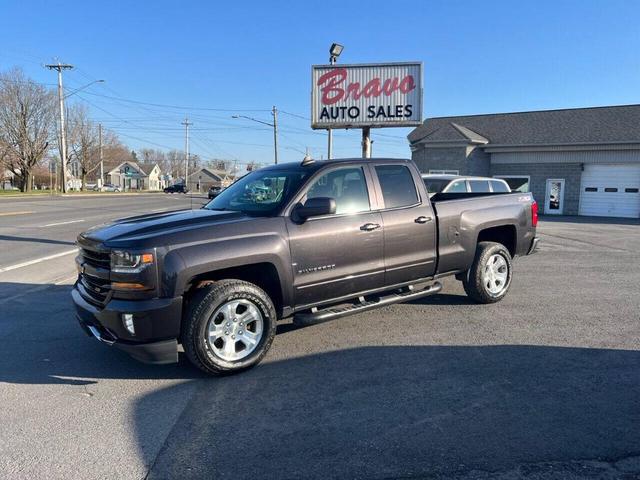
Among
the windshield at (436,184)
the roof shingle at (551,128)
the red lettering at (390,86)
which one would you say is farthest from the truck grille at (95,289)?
the roof shingle at (551,128)

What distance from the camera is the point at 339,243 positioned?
15.5 feet

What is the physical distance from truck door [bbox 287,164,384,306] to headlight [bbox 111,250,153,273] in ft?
4.22

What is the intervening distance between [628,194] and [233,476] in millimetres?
28720

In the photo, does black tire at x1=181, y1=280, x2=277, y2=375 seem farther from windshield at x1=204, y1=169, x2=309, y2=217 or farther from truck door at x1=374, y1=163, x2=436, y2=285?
truck door at x1=374, y1=163, x2=436, y2=285

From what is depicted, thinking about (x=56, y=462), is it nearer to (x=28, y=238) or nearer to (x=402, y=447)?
(x=402, y=447)

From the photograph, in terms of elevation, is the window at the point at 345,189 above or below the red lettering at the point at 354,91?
below

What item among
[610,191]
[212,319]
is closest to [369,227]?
[212,319]

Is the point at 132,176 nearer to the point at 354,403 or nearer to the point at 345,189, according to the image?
the point at 345,189

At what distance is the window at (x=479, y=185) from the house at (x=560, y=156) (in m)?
15.9

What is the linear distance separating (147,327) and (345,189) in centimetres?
238

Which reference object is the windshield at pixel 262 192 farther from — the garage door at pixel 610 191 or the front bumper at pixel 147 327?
the garage door at pixel 610 191

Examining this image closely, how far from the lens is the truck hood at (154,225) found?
3995mm

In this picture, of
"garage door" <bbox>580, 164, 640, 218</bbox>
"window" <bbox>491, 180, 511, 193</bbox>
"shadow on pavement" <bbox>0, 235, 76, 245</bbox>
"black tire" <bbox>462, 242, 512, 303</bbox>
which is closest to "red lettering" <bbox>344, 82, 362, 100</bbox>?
"window" <bbox>491, 180, 511, 193</bbox>

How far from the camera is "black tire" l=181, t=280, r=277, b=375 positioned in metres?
3.93
